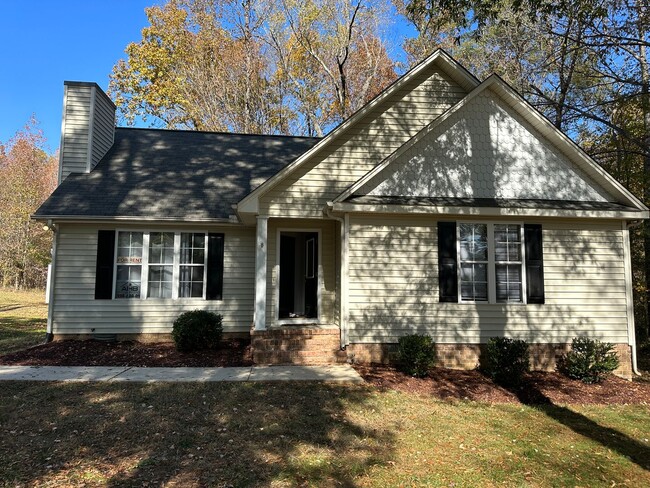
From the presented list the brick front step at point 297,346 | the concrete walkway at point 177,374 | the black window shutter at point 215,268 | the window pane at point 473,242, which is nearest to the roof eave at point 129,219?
the black window shutter at point 215,268

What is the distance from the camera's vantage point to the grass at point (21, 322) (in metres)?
10.1

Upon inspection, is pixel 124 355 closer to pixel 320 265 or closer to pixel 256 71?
pixel 320 265

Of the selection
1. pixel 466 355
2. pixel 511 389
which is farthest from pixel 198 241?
pixel 511 389

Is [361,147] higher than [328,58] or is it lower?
lower

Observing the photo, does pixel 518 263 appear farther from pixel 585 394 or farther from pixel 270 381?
pixel 270 381

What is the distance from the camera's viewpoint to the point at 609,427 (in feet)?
18.7

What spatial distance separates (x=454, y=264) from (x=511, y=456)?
4.33 meters

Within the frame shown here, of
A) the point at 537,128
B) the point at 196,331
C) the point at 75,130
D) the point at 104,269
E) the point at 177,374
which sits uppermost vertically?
the point at 75,130

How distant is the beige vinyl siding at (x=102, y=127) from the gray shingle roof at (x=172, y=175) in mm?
222

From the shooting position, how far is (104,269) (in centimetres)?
985

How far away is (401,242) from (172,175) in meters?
6.63

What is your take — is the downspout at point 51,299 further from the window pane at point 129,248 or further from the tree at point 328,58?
the tree at point 328,58

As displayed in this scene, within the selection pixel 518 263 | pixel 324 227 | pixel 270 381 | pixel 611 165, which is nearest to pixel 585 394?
pixel 518 263

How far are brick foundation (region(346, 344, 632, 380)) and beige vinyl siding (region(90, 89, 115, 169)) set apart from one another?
342 inches
